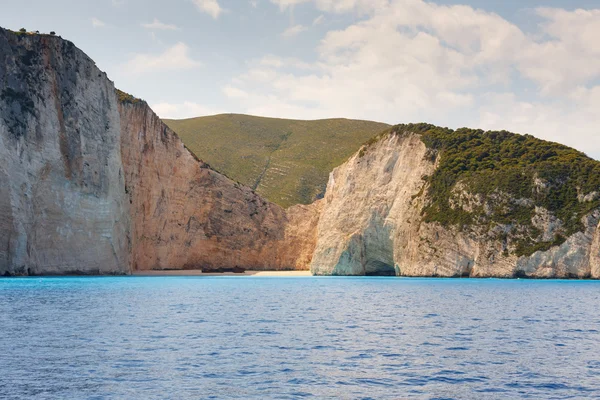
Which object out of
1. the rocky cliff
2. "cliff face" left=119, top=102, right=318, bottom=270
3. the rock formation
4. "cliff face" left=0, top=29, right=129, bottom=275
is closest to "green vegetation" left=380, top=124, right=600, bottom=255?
the rock formation

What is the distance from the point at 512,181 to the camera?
6788cm

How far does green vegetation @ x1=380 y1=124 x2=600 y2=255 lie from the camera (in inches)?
2488

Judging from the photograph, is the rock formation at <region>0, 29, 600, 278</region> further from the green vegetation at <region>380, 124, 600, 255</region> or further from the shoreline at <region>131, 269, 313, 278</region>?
the shoreline at <region>131, 269, 313, 278</region>

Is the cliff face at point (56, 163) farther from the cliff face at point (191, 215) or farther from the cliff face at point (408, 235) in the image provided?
the cliff face at point (408, 235)

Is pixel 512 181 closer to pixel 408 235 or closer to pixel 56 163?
pixel 408 235

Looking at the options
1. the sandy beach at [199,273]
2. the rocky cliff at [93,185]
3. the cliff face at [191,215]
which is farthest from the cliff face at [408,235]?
the rocky cliff at [93,185]

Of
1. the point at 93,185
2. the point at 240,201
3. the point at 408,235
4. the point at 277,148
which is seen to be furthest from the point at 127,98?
the point at 277,148

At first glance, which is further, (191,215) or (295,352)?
(191,215)

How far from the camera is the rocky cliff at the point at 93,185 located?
178 ft

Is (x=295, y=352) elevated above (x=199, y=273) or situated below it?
below

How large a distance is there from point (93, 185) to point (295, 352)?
4829 cm

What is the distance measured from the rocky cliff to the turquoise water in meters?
26.3

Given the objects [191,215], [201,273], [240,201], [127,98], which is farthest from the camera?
[240,201]

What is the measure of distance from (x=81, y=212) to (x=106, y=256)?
222 inches
